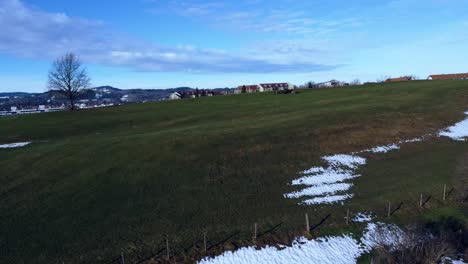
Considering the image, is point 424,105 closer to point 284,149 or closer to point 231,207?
point 284,149

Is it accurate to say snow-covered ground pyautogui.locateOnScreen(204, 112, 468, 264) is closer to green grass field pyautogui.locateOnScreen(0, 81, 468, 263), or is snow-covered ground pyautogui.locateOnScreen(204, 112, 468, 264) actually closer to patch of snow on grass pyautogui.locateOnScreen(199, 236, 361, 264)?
patch of snow on grass pyautogui.locateOnScreen(199, 236, 361, 264)

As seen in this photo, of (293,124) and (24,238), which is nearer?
(24,238)

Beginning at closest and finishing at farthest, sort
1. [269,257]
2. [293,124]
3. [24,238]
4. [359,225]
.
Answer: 1. [269,257]
2. [24,238]
3. [359,225]
4. [293,124]

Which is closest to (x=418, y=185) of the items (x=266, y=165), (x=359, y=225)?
(x=359, y=225)

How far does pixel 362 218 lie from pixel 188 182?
12.7m

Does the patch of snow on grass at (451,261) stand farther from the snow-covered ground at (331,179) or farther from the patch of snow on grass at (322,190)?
the patch of snow on grass at (322,190)

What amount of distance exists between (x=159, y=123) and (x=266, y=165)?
27.5 m

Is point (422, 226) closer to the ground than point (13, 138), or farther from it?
closer to the ground

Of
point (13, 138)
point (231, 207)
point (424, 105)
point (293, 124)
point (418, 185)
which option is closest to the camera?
point (231, 207)

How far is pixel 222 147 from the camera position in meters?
33.6

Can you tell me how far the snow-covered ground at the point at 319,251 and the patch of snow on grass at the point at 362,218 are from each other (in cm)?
144

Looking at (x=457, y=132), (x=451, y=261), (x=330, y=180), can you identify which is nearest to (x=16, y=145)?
(x=330, y=180)

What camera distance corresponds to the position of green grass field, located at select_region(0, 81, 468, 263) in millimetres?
19453

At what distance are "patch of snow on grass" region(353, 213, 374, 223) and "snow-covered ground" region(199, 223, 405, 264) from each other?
1437 mm
